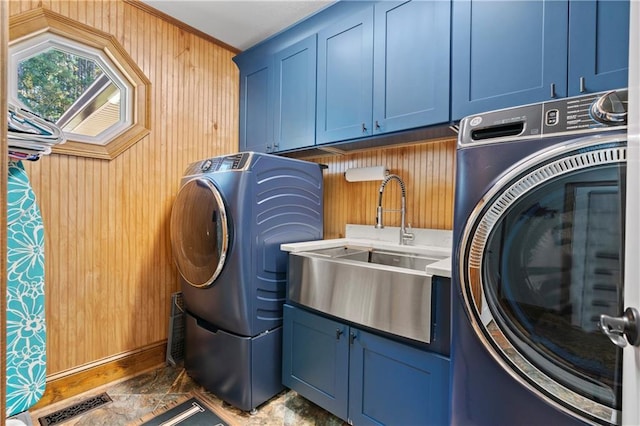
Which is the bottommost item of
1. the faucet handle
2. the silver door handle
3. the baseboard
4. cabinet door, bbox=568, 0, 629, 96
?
the baseboard

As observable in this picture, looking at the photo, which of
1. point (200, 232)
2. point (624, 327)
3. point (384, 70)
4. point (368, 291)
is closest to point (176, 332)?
point (200, 232)

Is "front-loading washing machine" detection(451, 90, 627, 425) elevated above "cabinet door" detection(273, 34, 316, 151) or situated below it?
below

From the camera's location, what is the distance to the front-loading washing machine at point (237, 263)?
5.74 ft

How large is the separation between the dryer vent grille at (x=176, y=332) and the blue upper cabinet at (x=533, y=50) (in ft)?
7.64

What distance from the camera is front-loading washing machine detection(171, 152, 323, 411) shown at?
1748mm

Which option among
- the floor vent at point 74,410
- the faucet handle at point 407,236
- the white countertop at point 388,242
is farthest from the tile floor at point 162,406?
the faucet handle at point 407,236

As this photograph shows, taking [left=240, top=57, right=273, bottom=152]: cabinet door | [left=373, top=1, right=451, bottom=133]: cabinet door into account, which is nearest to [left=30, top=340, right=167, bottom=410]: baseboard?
[left=240, top=57, right=273, bottom=152]: cabinet door

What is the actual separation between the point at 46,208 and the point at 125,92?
3.18 ft

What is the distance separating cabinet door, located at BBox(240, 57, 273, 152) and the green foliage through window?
1.07 meters

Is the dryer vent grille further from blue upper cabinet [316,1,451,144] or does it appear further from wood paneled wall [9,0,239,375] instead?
blue upper cabinet [316,1,451,144]

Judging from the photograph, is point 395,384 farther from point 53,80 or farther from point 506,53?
point 53,80

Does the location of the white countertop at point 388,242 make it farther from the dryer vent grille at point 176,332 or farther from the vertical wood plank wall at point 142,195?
the dryer vent grille at point 176,332

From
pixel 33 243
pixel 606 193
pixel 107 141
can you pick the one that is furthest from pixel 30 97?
pixel 606 193

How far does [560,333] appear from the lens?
0.90 metres
